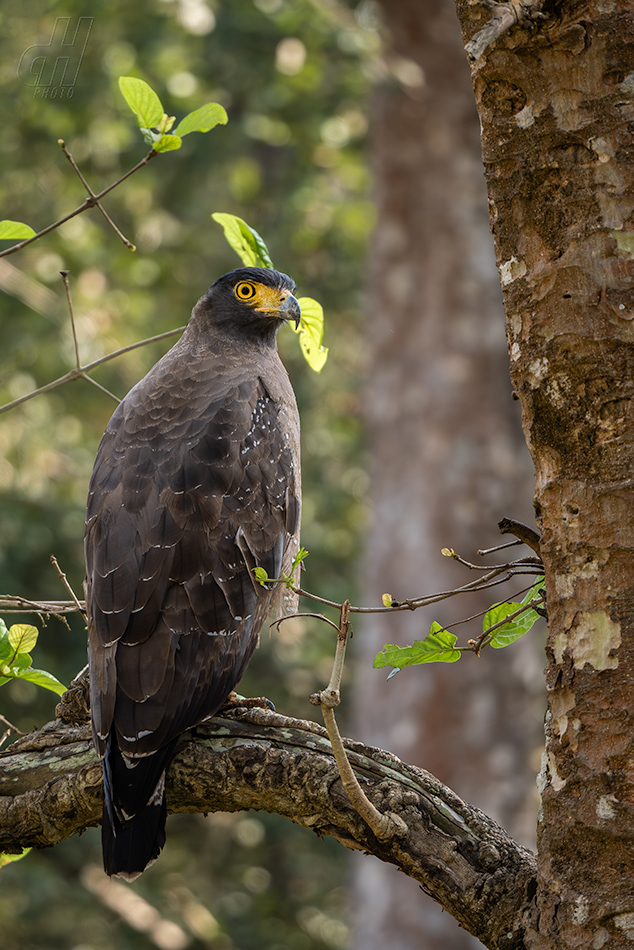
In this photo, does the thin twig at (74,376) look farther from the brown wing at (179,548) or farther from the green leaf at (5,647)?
the green leaf at (5,647)

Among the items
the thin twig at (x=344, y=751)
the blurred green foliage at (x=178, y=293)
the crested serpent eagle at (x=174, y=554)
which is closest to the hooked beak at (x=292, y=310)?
the crested serpent eagle at (x=174, y=554)

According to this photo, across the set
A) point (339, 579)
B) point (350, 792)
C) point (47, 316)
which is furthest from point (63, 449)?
point (350, 792)

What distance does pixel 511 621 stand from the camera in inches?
90.9

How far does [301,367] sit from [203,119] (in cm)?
800

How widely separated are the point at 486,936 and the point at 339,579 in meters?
8.65

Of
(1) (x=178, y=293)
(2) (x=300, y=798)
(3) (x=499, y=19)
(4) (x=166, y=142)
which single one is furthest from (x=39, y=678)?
(1) (x=178, y=293)

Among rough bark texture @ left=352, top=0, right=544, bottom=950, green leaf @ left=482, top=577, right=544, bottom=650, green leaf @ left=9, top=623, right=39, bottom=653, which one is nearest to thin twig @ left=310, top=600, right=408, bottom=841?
green leaf @ left=482, top=577, right=544, bottom=650

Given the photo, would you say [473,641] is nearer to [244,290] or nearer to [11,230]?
[11,230]

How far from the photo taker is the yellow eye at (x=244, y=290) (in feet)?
12.9

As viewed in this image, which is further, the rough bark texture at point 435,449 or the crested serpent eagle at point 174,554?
the rough bark texture at point 435,449

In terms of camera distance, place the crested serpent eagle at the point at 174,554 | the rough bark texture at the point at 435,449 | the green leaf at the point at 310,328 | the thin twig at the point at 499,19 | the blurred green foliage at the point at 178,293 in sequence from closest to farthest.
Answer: the thin twig at the point at 499,19 → the crested serpent eagle at the point at 174,554 → the green leaf at the point at 310,328 → the rough bark texture at the point at 435,449 → the blurred green foliage at the point at 178,293

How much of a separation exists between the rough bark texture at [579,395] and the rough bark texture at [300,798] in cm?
17

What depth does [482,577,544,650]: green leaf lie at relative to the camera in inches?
90.2

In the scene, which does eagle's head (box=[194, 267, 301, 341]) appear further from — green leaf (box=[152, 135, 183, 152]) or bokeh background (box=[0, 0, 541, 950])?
bokeh background (box=[0, 0, 541, 950])
